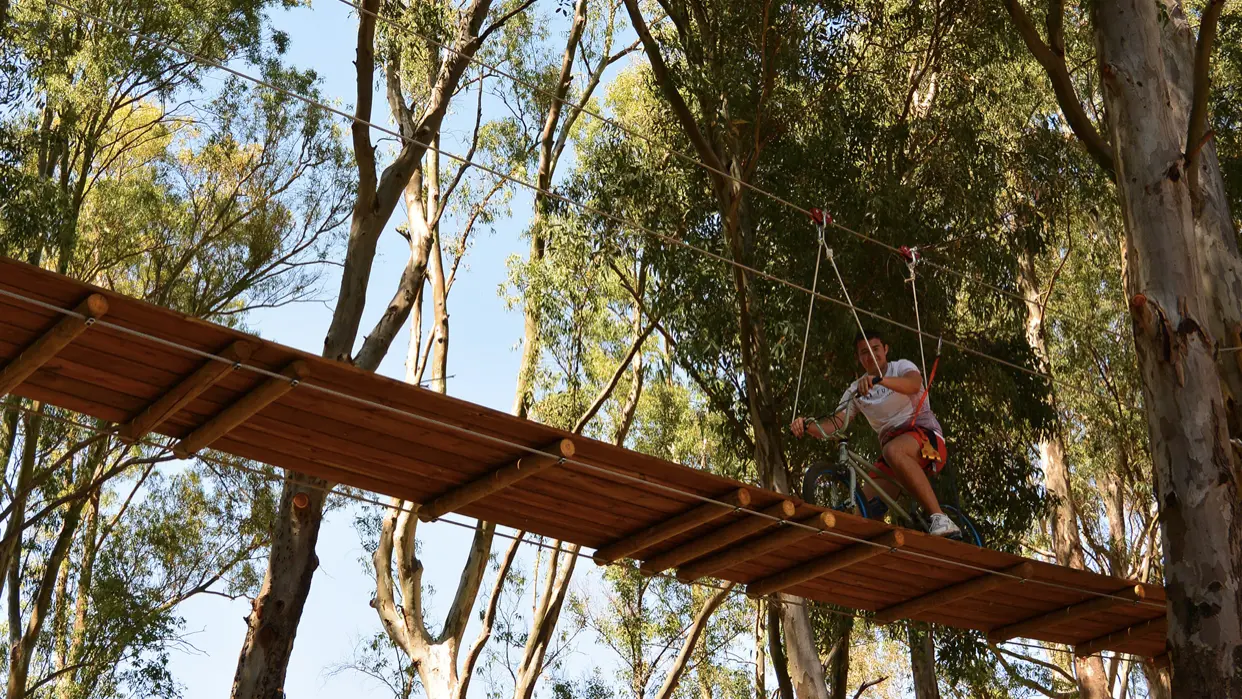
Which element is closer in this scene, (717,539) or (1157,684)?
(717,539)

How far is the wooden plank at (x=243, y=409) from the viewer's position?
3.44m

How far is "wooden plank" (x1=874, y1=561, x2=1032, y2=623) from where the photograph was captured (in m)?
5.05

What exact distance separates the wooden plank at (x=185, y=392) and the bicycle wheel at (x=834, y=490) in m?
2.67

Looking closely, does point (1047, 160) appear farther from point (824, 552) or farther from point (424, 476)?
point (424, 476)

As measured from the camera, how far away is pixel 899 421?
5363 millimetres

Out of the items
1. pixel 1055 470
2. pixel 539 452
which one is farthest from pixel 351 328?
pixel 1055 470

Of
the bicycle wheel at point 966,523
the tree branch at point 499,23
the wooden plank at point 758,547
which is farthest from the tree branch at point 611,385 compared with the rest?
the wooden plank at point 758,547

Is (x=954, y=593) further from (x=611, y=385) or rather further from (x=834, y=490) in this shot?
(x=611, y=385)

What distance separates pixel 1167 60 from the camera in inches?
286

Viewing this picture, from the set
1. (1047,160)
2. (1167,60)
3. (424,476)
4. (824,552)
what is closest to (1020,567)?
(824,552)

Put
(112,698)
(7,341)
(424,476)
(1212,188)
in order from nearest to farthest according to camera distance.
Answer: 1. (7,341)
2. (424,476)
3. (1212,188)
4. (112,698)

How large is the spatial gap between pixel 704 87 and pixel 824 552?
372 centimetres

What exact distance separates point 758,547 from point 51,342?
2.57m

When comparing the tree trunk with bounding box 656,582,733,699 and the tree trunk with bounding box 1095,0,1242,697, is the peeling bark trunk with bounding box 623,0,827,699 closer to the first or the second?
the tree trunk with bounding box 1095,0,1242,697
